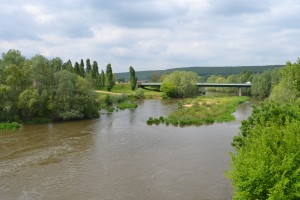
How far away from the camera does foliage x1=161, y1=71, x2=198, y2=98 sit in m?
102

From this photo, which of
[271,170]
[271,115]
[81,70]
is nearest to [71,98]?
[271,115]

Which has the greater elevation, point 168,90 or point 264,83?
point 264,83

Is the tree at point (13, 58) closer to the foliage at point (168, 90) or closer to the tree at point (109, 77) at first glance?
the tree at point (109, 77)

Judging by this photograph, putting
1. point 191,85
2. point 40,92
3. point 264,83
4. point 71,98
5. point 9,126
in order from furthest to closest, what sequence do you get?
point 191,85
point 264,83
point 71,98
point 40,92
point 9,126

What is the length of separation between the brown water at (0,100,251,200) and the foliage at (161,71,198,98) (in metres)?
56.8

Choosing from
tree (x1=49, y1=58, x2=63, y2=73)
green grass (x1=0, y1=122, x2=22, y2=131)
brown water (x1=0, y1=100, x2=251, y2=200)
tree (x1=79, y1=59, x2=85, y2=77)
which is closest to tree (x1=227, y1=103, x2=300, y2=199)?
brown water (x1=0, y1=100, x2=251, y2=200)

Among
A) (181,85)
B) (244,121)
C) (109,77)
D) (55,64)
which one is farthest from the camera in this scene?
(109,77)

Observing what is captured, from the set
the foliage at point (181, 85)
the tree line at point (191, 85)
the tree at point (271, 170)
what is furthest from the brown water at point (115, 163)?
the tree line at point (191, 85)

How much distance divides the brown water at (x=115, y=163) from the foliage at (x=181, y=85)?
56.8 meters

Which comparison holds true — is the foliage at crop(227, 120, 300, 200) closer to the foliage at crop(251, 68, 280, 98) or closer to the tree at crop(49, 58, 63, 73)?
the tree at crop(49, 58, 63, 73)

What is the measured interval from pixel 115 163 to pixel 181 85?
78.4 metres

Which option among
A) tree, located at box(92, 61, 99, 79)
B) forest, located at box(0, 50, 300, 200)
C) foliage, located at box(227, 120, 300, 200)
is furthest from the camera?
tree, located at box(92, 61, 99, 79)

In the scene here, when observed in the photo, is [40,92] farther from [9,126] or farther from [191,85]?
[191,85]

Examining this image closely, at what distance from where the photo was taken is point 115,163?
93.7 feet
